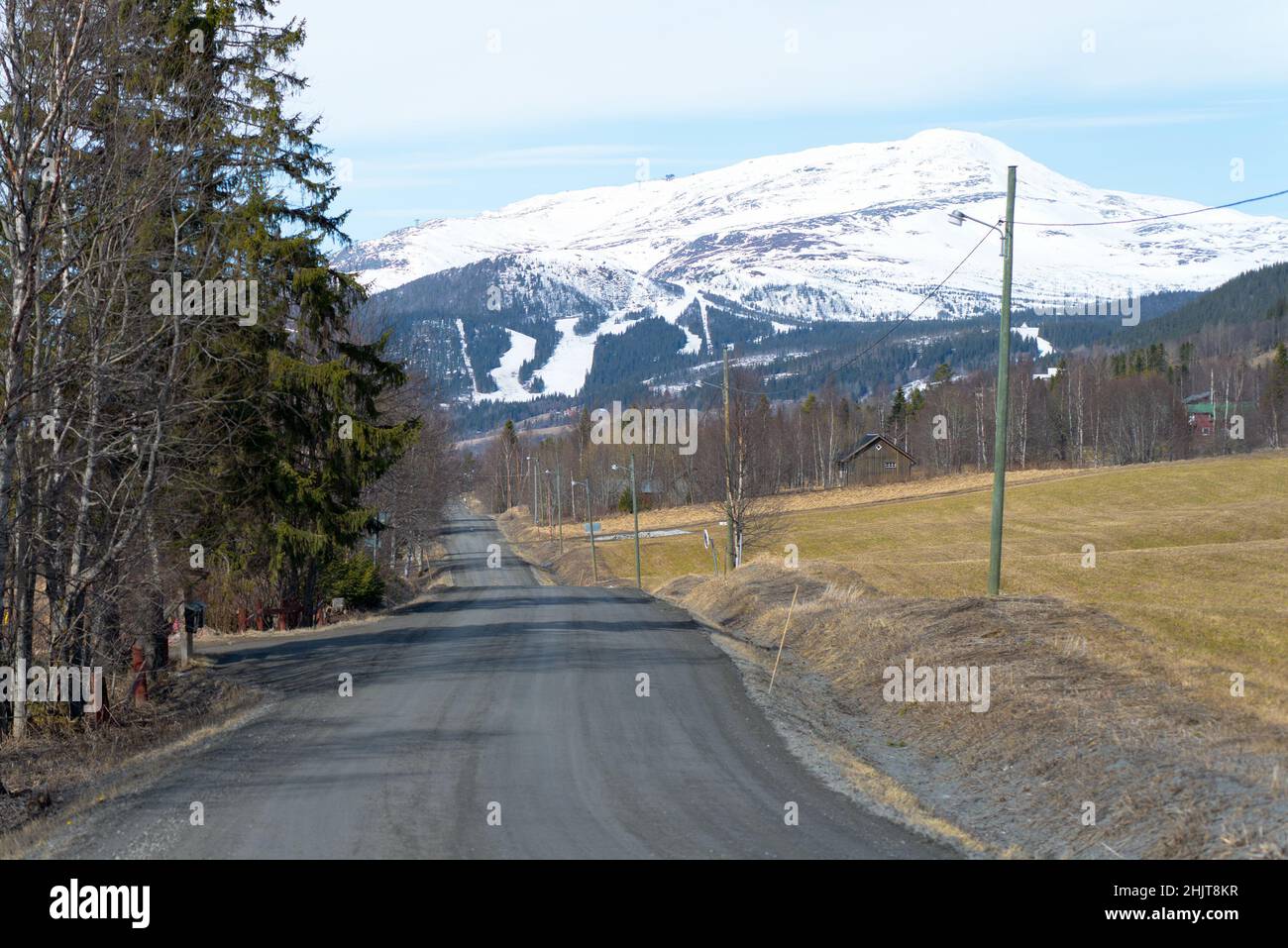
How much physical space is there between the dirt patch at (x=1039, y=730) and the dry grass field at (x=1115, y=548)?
104cm

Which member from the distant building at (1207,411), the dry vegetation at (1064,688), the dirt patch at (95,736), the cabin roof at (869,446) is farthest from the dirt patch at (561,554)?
the distant building at (1207,411)

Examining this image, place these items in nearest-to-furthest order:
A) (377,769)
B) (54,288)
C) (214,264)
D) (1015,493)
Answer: (377,769), (54,288), (214,264), (1015,493)

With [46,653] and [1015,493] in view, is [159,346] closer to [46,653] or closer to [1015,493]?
[46,653]

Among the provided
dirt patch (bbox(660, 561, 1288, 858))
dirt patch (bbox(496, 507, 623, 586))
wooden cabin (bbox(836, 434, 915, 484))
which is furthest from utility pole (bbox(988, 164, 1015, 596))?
wooden cabin (bbox(836, 434, 915, 484))

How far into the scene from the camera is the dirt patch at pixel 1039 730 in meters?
9.48

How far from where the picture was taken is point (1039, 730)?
42.6 ft

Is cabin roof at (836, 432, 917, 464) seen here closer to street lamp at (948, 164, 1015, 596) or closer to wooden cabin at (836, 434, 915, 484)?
wooden cabin at (836, 434, 915, 484)

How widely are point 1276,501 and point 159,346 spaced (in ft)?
229

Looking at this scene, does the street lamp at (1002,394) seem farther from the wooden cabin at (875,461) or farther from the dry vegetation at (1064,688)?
the wooden cabin at (875,461)

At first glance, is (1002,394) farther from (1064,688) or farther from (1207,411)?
(1207,411)

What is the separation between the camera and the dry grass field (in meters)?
22.7

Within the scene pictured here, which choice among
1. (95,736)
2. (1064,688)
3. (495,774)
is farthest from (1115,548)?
(495,774)
